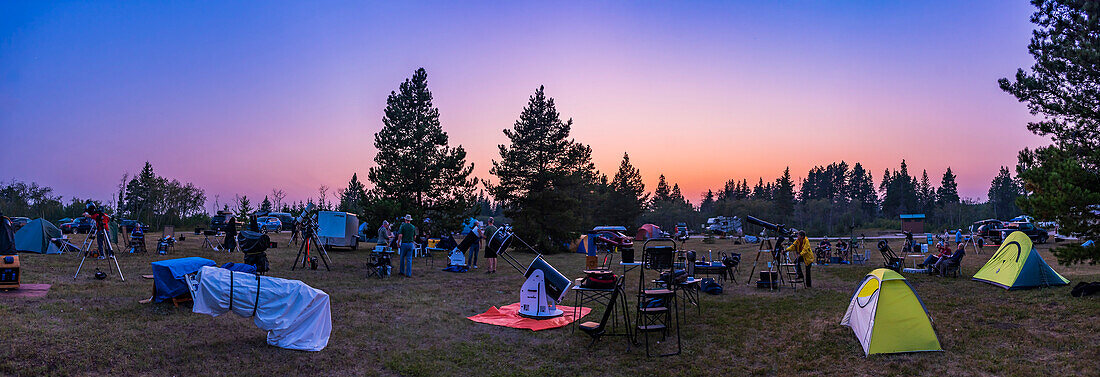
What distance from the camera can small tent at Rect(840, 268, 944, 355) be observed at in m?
8.02

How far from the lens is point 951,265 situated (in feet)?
52.1

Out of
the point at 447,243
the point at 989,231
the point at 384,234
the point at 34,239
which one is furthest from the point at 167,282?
the point at 989,231

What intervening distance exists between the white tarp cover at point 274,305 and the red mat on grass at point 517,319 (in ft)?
10.5

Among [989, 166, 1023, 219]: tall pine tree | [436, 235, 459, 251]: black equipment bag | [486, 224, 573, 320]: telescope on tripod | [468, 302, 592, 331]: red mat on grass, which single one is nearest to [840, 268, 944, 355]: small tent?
[468, 302, 592, 331]: red mat on grass

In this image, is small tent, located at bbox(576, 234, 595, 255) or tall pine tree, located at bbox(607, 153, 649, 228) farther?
tall pine tree, located at bbox(607, 153, 649, 228)

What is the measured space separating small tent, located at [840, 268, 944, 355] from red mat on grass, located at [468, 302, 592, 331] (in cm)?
460

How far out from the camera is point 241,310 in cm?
766

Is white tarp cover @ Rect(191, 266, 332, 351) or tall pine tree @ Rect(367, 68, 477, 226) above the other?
tall pine tree @ Rect(367, 68, 477, 226)

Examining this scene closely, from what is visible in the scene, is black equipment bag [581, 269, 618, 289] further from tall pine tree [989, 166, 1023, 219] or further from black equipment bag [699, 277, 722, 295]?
tall pine tree [989, 166, 1023, 219]

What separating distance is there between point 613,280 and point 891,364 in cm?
425

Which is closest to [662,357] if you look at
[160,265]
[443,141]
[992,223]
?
[160,265]

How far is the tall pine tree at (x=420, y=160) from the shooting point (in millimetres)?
28906

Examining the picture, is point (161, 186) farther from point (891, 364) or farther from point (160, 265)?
point (891, 364)

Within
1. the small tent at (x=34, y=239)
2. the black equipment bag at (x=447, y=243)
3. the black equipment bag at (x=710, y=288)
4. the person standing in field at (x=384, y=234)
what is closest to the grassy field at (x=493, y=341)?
the black equipment bag at (x=710, y=288)
